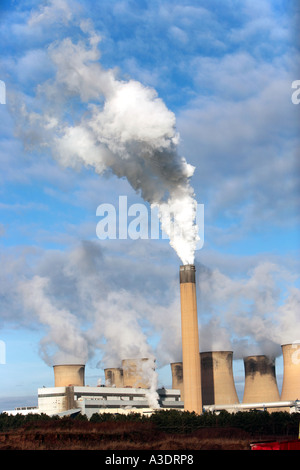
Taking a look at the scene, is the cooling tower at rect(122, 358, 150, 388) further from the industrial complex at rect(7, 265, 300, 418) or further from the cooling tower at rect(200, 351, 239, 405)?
the cooling tower at rect(200, 351, 239, 405)

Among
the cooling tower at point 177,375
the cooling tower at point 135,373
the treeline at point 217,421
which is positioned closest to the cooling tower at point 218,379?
the cooling tower at point 135,373

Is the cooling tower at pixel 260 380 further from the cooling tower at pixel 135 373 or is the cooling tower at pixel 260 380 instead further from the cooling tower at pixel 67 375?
the cooling tower at pixel 67 375

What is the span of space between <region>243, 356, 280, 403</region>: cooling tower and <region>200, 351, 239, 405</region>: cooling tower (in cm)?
250

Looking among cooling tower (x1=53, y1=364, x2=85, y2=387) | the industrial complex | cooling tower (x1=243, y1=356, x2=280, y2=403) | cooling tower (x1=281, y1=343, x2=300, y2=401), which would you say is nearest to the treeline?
the industrial complex

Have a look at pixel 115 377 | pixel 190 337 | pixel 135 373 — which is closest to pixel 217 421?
pixel 190 337

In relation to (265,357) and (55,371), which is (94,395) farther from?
(265,357)

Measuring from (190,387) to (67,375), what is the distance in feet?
70.5

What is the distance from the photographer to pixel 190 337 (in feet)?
228

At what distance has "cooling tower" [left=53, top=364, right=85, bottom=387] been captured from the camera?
269 feet

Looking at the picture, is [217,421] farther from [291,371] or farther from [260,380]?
[260,380]

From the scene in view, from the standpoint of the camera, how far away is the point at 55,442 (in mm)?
31750

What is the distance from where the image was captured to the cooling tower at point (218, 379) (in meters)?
80.3
